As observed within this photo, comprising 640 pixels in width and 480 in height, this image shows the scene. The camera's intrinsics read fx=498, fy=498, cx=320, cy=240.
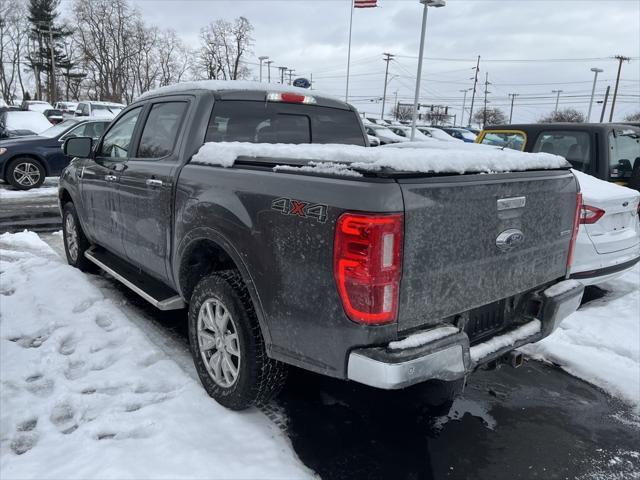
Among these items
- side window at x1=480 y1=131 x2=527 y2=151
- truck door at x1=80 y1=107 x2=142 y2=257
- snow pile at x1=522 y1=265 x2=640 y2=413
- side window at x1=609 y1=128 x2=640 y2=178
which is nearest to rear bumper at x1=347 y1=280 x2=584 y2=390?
snow pile at x1=522 y1=265 x2=640 y2=413

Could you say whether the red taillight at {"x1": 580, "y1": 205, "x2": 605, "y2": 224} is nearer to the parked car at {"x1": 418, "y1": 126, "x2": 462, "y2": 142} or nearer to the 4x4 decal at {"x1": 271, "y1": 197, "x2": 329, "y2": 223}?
the 4x4 decal at {"x1": 271, "y1": 197, "x2": 329, "y2": 223}

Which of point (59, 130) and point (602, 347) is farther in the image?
point (59, 130)

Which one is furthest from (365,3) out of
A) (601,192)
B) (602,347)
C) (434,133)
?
(602,347)

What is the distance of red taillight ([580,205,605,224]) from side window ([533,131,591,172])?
5.19ft

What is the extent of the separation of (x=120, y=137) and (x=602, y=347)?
4548 mm

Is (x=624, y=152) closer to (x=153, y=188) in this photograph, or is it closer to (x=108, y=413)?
(x=153, y=188)

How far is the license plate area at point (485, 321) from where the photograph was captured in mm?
2668

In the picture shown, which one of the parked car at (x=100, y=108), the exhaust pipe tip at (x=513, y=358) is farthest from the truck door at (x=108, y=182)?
the parked car at (x=100, y=108)

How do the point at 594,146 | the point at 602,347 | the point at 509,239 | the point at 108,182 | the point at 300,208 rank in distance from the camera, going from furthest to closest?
the point at 594,146 < the point at 108,182 < the point at 602,347 < the point at 509,239 < the point at 300,208

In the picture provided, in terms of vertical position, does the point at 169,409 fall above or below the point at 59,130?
below

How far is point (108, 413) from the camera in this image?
2.85 m

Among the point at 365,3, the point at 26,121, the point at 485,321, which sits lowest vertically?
the point at 485,321

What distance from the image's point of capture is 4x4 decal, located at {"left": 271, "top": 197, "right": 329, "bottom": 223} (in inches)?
87.2

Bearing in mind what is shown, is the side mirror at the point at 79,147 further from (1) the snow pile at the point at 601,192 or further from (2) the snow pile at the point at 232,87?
(1) the snow pile at the point at 601,192
